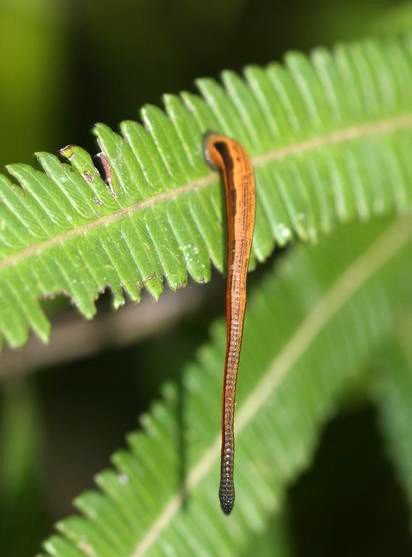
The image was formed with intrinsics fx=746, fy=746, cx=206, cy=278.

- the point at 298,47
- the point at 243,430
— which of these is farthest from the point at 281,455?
the point at 298,47

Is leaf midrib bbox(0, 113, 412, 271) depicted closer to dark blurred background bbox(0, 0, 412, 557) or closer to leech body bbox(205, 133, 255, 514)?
leech body bbox(205, 133, 255, 514)

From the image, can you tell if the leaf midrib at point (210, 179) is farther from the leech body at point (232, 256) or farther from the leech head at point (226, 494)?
the leech head at point (226, 494)

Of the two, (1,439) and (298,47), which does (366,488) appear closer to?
(1,439)

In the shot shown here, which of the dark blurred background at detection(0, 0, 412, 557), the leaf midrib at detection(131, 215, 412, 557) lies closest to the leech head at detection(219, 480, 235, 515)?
the leaf midrib at detection(131, 215, 412, 557)

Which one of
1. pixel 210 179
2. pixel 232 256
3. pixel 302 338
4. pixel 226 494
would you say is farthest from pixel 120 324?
pixel 226 494

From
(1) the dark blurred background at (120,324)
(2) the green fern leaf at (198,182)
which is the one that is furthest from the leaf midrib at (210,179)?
(1) the dark blurred background at (120,324)

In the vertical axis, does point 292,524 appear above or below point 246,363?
below
